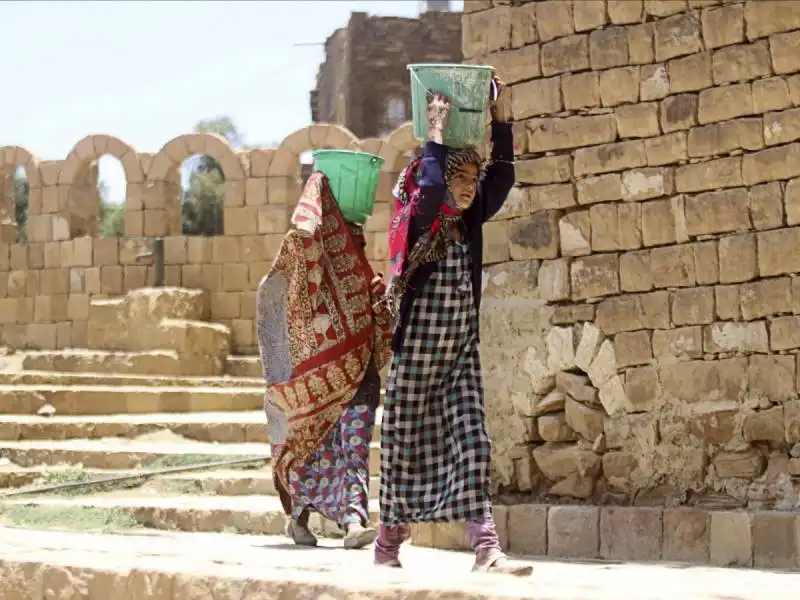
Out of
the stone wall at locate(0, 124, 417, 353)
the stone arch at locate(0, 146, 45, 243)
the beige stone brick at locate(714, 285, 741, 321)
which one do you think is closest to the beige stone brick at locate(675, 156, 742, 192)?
the beige stone brick at locate(714, 285, 741, 321)

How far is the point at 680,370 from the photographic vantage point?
19.8 feet

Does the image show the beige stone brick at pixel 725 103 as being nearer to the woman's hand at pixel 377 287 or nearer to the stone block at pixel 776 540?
the woman's hand at pixel 377 287

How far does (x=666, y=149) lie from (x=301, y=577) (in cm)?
287

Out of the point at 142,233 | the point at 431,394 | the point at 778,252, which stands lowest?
the point at 431,394

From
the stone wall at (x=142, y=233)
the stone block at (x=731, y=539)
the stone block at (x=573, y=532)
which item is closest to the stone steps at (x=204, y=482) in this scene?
the stone block at (x=573, y=532)

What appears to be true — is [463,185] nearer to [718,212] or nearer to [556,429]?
[718,212]

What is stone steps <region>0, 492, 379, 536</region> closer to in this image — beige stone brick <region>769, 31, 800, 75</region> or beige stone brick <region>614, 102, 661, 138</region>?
beige stone brick <region>614, 102, 661, 138</region>

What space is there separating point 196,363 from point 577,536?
8.42 meters

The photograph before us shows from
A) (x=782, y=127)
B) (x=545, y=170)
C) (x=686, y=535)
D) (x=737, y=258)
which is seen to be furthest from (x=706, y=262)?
(x=686, y=535)

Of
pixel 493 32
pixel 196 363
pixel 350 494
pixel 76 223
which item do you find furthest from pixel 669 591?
pixel 76 223

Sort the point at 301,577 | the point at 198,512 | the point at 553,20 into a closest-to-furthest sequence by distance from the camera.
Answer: the point at 301,577
the point at 553,20
the point at 198,512

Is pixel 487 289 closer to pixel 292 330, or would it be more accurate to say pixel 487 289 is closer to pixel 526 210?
pixel 526 210

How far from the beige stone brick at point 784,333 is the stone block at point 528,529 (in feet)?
4.15

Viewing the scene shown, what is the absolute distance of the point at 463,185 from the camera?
4.97 metres
